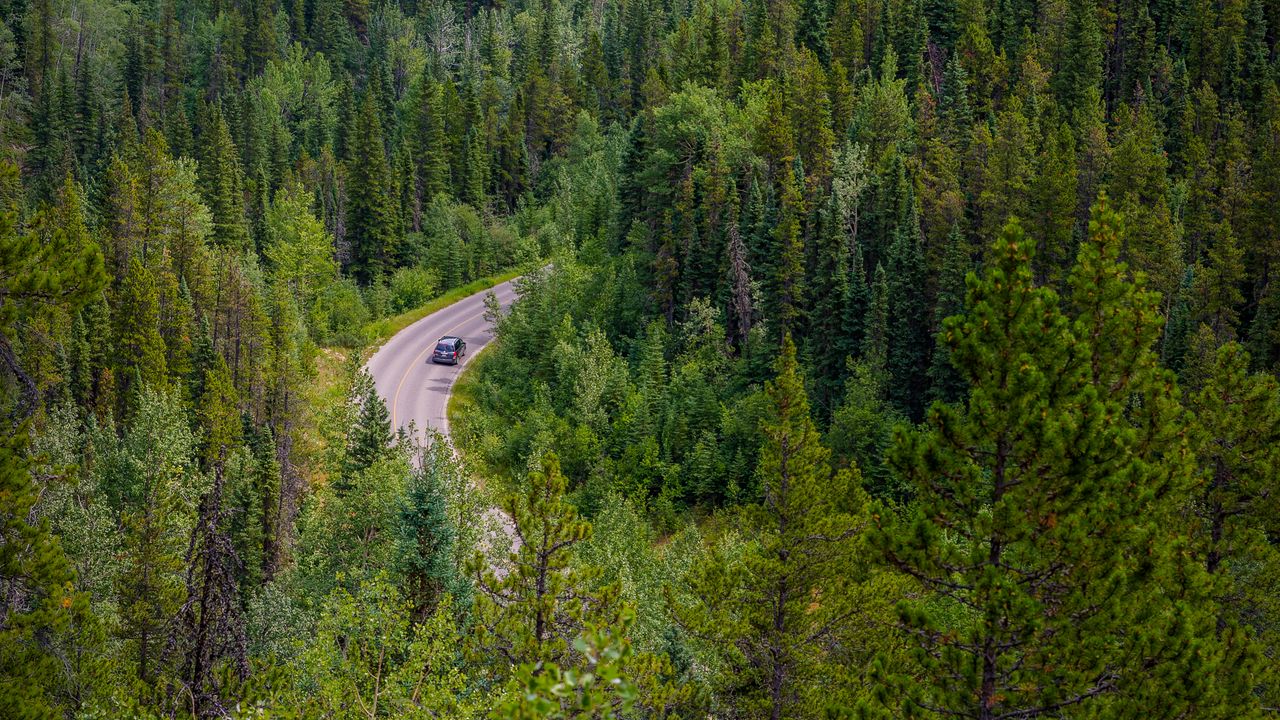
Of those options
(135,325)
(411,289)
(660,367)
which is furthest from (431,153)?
(660,367)

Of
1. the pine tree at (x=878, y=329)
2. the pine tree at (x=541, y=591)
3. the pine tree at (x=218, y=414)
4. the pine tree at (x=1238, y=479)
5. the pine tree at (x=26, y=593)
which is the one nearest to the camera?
the pine tree at (x=26, y=593)

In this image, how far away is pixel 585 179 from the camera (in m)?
90.4

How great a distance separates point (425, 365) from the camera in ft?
232

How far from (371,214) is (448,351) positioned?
2988cm

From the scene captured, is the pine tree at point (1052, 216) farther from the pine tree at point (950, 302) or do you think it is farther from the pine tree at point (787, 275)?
the pine tree at point (787, 275)

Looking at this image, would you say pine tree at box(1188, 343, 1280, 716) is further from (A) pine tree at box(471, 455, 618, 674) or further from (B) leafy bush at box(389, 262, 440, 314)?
(B) leafy bush at box(389, 262, 440, 314)

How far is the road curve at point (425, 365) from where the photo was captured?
64.3 meters

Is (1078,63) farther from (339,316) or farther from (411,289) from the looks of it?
(339,316)

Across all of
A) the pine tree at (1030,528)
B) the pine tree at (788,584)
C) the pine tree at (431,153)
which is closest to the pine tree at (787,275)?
the pine tree at (788,584)

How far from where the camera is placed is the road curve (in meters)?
64.3

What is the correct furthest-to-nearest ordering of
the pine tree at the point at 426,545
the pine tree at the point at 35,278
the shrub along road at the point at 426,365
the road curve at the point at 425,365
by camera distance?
the road curve at the point at 425,365 < the shrub along road at the point at 426,365 < the pine tree at the point at 426,545 < the pine tree at the point at 35,278

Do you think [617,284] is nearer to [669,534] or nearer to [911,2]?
[669,534]

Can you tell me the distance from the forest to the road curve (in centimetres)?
200

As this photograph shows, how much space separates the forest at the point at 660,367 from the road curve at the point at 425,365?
2.00 metres
